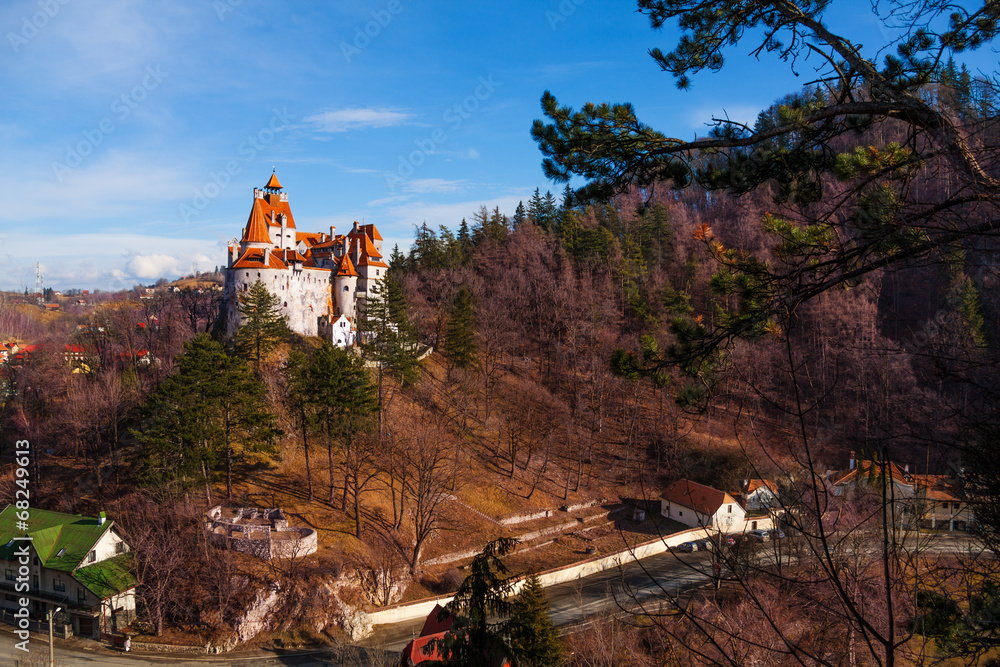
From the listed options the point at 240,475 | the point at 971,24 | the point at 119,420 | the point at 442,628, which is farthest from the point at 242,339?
the point at 971,24

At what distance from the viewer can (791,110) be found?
5.18 m

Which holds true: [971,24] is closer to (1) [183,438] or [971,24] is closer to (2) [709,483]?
(1) [183,438]

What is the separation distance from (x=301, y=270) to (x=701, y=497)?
2893cm

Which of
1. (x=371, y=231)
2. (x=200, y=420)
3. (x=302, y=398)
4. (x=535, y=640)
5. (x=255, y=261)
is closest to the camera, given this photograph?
(x=535, y=640)

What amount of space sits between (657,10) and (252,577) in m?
21.7

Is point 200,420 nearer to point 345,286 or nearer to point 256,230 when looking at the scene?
point 256,230

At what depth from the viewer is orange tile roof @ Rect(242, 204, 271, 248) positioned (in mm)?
37219

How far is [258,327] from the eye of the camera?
32719 mm

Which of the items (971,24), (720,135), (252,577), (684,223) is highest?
(684,223)

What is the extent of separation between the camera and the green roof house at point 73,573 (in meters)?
19.8

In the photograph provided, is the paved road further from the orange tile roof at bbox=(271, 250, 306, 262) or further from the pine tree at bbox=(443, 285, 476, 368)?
the orange tile roof at bbox=(271, 250, 306, 262)

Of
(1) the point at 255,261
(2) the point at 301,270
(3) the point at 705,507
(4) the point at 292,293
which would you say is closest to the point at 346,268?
(2) the point at 301,270

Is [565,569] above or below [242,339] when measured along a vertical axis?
below

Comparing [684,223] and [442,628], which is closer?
[442,628]
